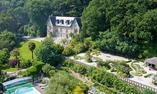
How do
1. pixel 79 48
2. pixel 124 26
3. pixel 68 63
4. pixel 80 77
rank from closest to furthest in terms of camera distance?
pixel 80 77 < pixel 68 63 < pixel 124 26 < pixel 79 48

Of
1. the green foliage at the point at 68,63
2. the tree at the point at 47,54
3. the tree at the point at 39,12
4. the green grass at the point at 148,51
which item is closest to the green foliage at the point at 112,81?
the green foliage at the point at 68,63

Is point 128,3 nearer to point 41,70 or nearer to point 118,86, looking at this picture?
point 118,86

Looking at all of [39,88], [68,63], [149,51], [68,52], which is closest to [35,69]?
[39,88]

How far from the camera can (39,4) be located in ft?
212

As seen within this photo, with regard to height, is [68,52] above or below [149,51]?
below

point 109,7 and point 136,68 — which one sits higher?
point 109,7

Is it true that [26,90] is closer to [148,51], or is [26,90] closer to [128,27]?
[128,27]

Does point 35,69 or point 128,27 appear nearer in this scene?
point 35,69

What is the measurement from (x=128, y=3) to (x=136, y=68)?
1416 cm

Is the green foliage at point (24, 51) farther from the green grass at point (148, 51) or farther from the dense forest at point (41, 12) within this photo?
the green grass at point (148, 51)

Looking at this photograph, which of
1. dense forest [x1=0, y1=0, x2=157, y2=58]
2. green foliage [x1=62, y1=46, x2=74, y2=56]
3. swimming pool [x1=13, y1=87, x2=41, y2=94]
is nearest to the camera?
swimming pool [x1=13, y1=87, x2=41, y2=94]

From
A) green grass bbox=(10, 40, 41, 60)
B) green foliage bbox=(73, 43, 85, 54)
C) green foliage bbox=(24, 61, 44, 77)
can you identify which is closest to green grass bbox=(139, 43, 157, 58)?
green foliage bbox=(73, 43, 85, 54)

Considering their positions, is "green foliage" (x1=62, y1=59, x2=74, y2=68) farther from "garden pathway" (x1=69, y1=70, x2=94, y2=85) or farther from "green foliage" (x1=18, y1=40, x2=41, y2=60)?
"green foliage" (x1=18, y1=40, x2=41, y2=60)

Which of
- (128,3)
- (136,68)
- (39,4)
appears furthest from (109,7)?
(39,4)
